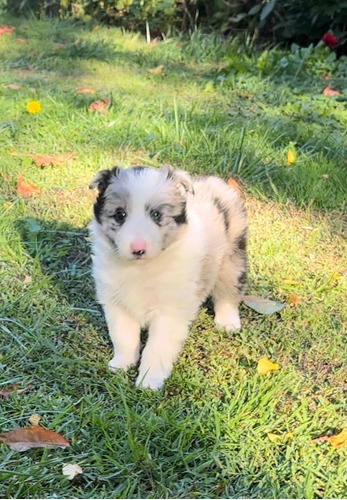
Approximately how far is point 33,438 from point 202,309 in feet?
4.18

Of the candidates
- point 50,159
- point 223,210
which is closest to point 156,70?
point 50,159

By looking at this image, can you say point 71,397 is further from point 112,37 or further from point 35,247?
point 112,37

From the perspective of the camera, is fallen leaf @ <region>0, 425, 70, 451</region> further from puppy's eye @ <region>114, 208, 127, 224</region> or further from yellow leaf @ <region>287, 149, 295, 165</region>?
yellow leaf @ <region>287, 149, 295, 165</region>

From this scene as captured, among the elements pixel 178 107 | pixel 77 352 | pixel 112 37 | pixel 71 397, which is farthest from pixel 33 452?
pixel 112 37

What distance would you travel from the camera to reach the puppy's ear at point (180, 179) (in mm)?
2646

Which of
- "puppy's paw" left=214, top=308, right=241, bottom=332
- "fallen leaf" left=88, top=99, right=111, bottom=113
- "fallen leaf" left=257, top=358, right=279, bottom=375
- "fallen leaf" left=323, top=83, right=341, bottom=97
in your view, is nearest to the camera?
"fallen leaf" left=257, top=358, right=279, bottom=375

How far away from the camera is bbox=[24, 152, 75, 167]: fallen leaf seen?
14.3 feet

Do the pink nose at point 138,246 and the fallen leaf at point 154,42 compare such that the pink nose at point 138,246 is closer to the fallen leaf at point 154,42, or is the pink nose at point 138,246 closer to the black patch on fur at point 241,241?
the black patch on fur at point 241,241

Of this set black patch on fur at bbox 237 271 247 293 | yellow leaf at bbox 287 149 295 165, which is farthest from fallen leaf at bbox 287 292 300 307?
yellow leaf at bbox 287 149 295 165

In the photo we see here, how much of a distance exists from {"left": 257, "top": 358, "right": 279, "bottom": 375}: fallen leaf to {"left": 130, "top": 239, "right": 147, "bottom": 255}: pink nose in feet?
2.57

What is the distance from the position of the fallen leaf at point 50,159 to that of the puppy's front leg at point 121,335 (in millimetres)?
1877

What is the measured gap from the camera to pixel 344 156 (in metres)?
4.77

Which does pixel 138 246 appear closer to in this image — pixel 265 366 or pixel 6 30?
pixel 265 366

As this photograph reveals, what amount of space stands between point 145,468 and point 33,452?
1.35ft
